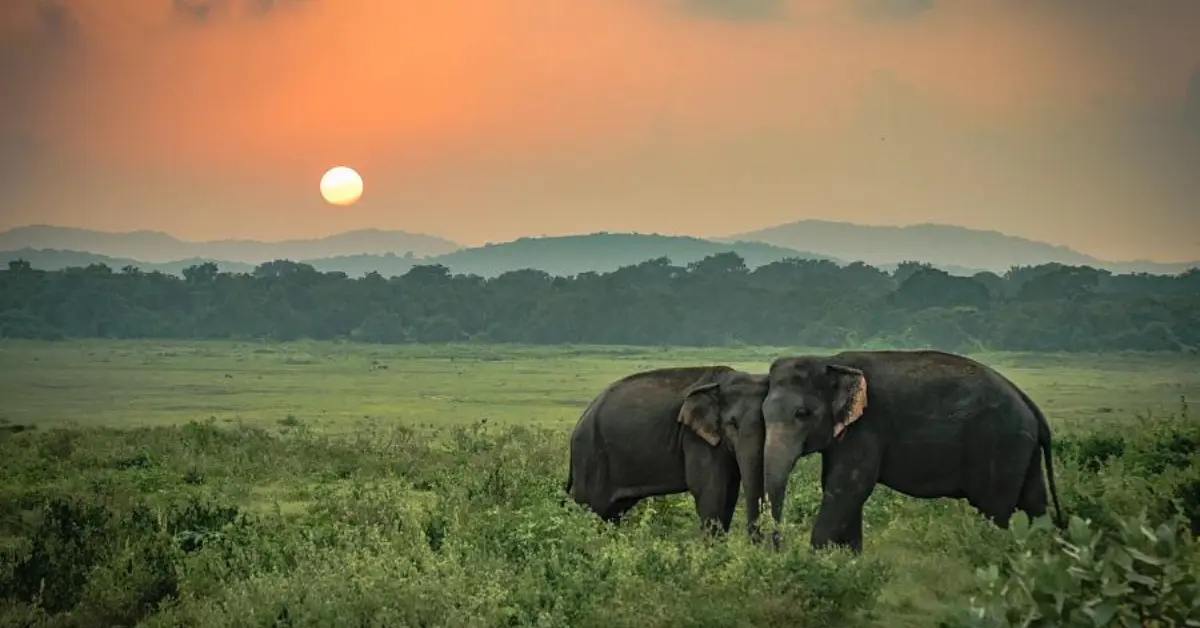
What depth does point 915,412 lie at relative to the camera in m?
12.0

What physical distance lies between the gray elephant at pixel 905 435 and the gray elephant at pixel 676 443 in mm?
416

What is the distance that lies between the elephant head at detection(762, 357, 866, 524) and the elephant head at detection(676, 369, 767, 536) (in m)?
0.22

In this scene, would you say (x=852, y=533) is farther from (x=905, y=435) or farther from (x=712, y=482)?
(x=712, y=482)

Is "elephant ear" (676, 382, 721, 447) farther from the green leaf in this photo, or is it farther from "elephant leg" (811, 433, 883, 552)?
the green leaf

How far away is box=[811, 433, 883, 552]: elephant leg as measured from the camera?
11.9 meters

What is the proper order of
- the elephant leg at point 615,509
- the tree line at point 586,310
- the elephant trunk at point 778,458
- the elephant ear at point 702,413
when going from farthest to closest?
the tree line at point 586,310 < the elephant leg at point 615,509 < the elephant ear at point 702,413 < the elephant trunk at point 778,458

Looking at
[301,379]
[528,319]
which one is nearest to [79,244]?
[528,319]

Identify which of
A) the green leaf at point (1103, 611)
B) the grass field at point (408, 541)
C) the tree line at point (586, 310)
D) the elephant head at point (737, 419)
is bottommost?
the grass field at point (408, 541)

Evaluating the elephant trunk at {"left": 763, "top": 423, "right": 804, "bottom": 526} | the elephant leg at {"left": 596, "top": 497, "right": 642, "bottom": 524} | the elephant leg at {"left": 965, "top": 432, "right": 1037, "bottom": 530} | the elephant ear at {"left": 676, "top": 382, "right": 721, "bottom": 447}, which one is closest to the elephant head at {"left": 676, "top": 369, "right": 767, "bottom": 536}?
the elephant ear at {"left": 676, "top": 382, "right": 721, "bottom": 447}

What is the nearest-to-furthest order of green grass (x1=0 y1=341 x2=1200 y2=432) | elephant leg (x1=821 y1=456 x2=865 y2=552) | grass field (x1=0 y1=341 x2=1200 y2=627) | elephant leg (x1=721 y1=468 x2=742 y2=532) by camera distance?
grass field (x1=0 y1=341 x2=1200 y2=627), elephant leg (x1=821 y1=456 x2=865 y2=552), elephant leg (x1=721 y1=468 x2=742 y2=532), green grass (x1=0 y1=341 x2=1200 y2=432)

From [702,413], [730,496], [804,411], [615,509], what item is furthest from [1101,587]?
[615,509]

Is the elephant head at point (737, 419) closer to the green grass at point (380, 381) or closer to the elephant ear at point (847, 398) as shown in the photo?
the elephant ear at point (847, 398)

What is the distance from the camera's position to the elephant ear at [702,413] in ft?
40.8

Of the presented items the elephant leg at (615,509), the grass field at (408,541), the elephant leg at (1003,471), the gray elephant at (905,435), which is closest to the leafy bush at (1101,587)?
the grass field at (408,541)
